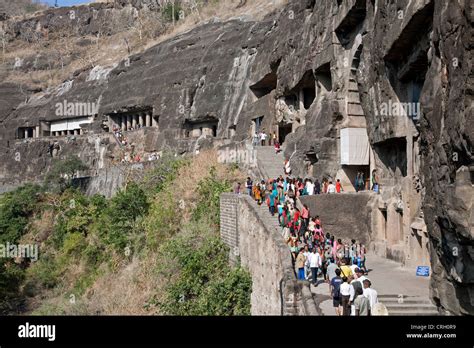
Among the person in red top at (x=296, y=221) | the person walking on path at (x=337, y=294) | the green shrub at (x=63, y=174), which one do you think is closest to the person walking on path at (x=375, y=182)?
the person in red top at (x=296, y=221)

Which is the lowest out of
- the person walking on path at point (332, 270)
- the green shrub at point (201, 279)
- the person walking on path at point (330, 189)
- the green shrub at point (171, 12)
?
the green shrub at point (201, 279)

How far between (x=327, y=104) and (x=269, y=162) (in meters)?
3.41

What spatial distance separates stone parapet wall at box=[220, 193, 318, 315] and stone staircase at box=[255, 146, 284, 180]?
2.73 metres

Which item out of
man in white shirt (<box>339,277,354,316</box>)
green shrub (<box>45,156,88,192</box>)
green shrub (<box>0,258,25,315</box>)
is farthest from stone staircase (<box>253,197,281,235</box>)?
green shrub (<box>45,156,88,192</box>)

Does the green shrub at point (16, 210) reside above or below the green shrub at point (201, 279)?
above

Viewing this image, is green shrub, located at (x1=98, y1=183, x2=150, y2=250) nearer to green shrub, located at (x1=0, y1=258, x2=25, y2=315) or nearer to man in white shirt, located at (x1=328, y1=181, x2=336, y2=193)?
green shrub, located at (x1=0, y1=258, x2=25, y2=315)

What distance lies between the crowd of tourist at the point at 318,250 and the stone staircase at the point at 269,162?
2117mm

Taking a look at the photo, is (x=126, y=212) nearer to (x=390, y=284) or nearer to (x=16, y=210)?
(x=16, y=210)

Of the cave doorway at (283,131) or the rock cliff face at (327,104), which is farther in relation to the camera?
the cave doorway at (283,131)

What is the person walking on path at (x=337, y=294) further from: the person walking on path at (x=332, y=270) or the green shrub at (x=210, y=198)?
the green shrub at (x=210, y=198)

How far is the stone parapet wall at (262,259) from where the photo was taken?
39.7 ft

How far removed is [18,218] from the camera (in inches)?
1265

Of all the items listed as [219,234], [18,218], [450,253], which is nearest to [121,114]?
[18,218]

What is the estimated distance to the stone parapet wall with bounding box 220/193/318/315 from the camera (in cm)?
1209
